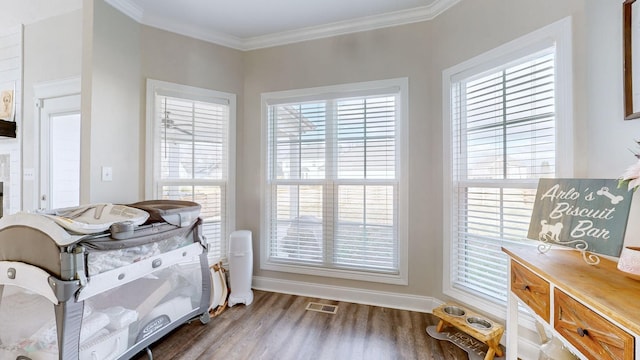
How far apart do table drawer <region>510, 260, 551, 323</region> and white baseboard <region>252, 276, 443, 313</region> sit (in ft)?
3.61

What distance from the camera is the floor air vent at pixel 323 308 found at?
2.43 m

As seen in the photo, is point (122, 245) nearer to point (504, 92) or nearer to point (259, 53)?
point (259, 53)

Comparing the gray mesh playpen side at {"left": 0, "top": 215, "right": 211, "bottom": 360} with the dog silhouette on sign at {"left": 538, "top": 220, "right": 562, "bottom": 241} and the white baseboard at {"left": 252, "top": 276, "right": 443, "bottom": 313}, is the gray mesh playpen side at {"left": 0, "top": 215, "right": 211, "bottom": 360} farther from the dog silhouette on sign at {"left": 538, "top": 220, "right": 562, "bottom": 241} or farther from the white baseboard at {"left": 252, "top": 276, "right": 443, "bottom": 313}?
the dog silhouette on sign at {"left": 538, "top": 220, "right": 562, "bottom": 241}

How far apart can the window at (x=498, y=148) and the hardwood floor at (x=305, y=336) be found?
513 millimetres

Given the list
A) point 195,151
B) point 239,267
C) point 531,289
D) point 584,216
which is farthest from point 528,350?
point 195,151

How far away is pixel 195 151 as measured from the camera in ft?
8.91

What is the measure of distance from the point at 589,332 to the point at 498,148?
4.39 ft

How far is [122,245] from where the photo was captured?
150cm

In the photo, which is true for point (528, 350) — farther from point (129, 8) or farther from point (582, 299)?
point (129, 8)

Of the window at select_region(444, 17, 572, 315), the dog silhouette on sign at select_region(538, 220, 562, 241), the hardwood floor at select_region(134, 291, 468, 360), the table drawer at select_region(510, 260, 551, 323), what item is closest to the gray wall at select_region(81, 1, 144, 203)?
the hardwood floor at select_region(134, 291, 468, 360)

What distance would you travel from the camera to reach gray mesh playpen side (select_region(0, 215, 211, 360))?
1.26 metres

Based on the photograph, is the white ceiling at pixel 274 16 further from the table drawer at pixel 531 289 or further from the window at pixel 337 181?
the table drawer at pixel 531 289

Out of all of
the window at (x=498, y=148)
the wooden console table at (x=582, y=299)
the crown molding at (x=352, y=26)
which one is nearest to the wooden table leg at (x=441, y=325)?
the window at (x=498, y=148)

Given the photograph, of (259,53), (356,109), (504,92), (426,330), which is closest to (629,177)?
(504,92)
